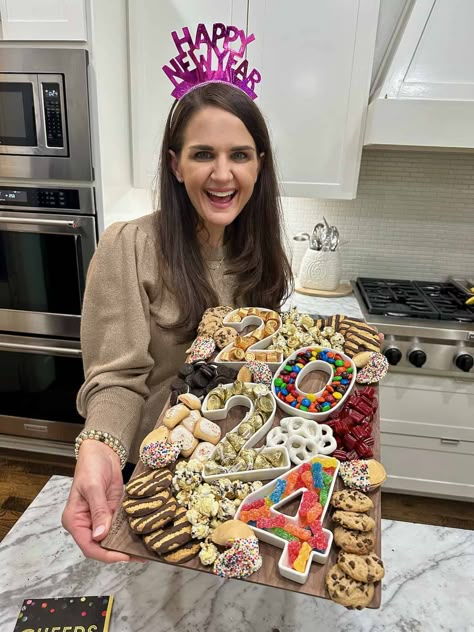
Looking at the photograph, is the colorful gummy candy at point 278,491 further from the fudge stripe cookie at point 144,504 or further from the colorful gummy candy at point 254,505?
the fudge stripe cookie at point 144,504

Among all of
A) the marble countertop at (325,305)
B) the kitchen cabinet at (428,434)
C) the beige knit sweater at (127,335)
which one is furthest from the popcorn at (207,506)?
the kitchen cabinet at (428,434)

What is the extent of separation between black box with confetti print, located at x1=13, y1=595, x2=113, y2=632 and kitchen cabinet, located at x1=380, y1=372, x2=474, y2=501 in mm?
1492

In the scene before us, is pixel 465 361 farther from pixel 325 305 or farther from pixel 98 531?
pixel 98 531

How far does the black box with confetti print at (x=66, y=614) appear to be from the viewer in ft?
2.14

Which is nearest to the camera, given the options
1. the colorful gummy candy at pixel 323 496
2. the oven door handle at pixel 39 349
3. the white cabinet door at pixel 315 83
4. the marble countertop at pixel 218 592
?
the colorful gummy candy at pixel 323 496

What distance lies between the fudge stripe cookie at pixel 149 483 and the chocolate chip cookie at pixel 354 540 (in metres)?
0.23

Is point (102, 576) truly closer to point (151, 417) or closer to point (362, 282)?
point (151, 417)

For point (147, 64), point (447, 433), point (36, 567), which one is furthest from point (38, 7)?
point (447, 433)

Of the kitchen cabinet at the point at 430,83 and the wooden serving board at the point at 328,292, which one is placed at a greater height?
the kitchen cabinet at the point at 430,83

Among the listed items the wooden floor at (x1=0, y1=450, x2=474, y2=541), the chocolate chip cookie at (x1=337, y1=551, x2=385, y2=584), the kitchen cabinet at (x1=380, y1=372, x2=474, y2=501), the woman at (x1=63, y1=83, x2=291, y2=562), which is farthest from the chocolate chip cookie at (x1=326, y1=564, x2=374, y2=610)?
the wooden floor at (x1=0, y1=450, x2=474, y2=541)

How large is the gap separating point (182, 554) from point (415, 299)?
173 centimetres

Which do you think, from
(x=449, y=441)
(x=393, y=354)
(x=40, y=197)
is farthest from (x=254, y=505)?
(x=449, y=441)

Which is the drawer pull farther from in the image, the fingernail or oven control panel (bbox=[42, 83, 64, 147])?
oven control panel (bbox=[42, 83, 64, 147])

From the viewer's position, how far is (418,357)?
1.78m
